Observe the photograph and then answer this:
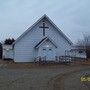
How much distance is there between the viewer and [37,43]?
4806cm

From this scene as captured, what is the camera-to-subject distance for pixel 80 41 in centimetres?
12469

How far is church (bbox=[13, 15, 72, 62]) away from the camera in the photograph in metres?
47.4

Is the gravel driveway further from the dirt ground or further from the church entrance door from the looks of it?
the church entrance door

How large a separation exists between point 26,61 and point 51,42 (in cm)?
490

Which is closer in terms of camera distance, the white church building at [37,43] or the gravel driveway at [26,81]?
the gravel driveway at [26,81]

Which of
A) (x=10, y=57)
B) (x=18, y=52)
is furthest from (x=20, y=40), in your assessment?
(x=10, y=57)

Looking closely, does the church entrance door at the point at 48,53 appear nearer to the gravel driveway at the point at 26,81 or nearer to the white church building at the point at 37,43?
the white church building at the point at 37,43

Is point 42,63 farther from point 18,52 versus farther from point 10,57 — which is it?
point 10,57

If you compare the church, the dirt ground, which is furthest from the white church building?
the dirt ground

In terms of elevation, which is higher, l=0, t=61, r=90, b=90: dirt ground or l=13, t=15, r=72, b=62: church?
l=13, t=15, r=72, b=62: church

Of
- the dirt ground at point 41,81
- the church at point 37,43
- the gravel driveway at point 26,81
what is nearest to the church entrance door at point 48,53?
the church at point 37,43

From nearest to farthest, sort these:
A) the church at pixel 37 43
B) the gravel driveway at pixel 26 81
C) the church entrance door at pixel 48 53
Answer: the gravel driveway at pixel 26 81, the church at pixel 37 43, the church entrance door at pixel 48 53

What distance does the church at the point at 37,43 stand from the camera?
4744cm

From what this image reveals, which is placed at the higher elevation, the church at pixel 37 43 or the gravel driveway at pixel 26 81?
the church at pixel 37 43
